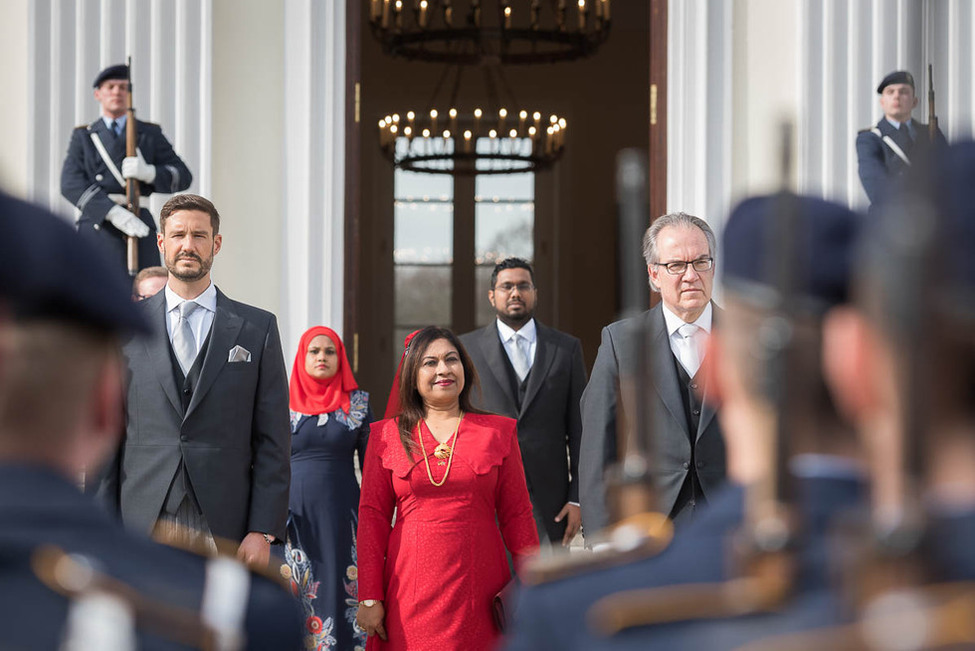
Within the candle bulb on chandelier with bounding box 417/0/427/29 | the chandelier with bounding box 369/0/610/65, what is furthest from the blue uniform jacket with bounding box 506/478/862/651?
the candle bulb on chandelier with bounding box 417/0/427/29

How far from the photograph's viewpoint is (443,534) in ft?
15.4

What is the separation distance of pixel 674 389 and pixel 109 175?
3699 mm

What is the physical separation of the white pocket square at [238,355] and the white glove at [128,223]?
240 centimetres

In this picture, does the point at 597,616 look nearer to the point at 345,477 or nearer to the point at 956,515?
the point at 956,515

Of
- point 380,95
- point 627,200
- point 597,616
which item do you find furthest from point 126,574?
point 380,95

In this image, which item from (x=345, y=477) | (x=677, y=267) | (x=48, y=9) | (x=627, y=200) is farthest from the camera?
(x=48, y=9)

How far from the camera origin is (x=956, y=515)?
1.10m

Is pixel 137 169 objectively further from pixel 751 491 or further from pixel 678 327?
pixel 751 491

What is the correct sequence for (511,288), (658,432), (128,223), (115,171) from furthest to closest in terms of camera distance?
(115,171) < (128,223) < (511,288) < (658,432)

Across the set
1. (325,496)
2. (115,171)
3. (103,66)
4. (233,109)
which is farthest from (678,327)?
(103,66)

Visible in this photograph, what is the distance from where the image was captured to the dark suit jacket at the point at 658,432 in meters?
4.18

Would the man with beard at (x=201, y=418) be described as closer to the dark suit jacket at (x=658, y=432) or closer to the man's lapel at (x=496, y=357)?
the dark suit jacket at (x=658, y=432)

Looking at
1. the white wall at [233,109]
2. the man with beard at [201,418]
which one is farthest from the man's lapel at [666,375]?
the white wall at [233,109]

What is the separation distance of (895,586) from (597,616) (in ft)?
1.15
